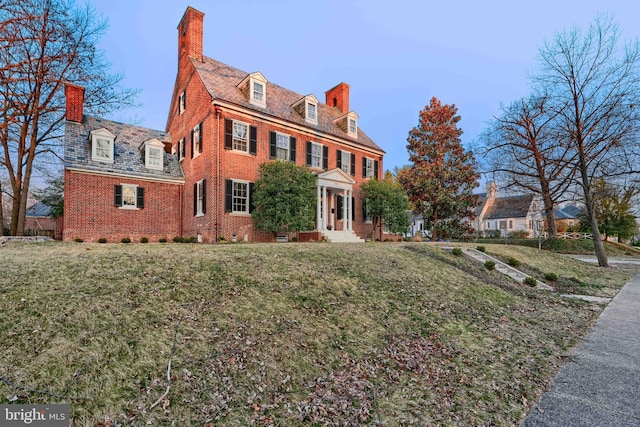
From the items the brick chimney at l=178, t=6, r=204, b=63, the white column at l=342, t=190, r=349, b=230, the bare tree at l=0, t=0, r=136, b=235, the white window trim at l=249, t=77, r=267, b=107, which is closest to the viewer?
the bare tree at l=0, t=0, r=136, b=235

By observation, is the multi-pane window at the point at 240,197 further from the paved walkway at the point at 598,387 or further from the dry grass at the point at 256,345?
the paved walkway at the point at 598,387

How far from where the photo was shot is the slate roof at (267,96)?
13779 mm

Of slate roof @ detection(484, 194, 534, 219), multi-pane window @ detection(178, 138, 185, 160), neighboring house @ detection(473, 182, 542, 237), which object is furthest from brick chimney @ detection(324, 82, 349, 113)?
slate roof @ detection(484, 194, 534, 219)

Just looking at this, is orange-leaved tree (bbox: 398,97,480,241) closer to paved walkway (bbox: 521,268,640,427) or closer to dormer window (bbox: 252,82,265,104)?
dormer window (bbox: 252,82,265,104)

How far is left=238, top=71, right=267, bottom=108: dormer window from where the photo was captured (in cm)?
1436

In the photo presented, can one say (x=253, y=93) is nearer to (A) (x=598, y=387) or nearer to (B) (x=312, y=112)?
(B) (x=312, y=112)

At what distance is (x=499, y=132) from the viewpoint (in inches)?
625

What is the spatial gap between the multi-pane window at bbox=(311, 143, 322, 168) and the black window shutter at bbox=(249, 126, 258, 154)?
3.39 metres

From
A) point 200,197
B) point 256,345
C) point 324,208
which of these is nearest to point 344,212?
point 324,208

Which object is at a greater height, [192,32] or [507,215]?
[192,32]

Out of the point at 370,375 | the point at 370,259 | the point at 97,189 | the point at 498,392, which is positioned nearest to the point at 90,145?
the point at 97,189

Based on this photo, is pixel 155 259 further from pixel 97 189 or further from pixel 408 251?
pixel 97 189

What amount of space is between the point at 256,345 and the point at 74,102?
16586 mm

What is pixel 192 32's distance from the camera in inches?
599
